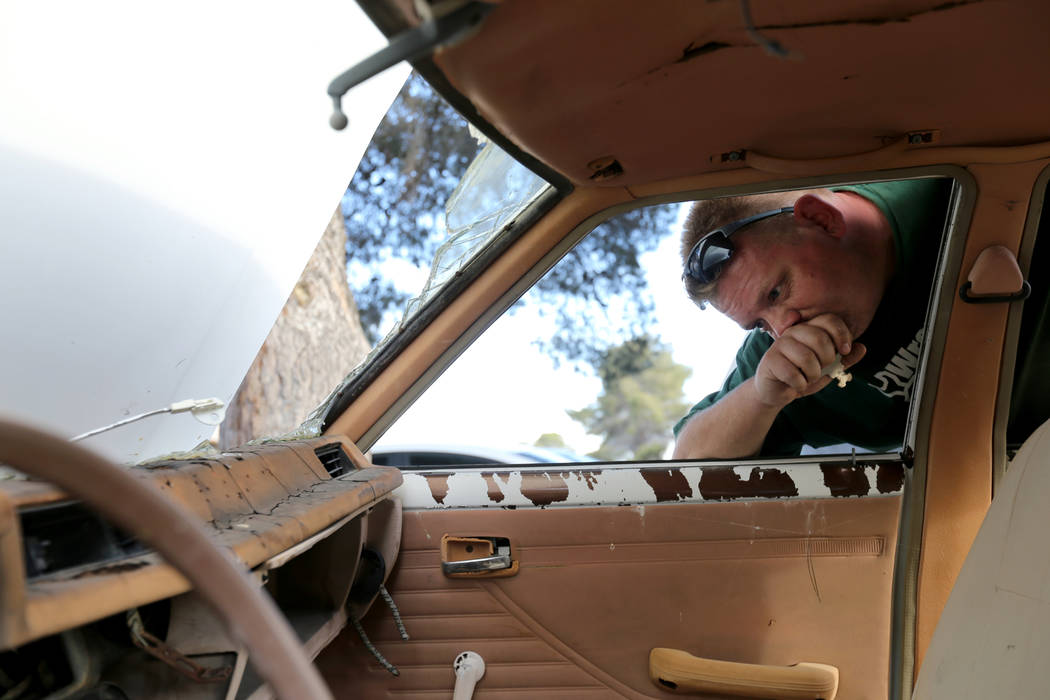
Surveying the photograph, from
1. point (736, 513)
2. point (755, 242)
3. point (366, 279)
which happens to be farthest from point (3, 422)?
point (366, 279)

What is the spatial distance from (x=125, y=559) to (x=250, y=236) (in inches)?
61.4

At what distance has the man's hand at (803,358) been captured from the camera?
1945mm

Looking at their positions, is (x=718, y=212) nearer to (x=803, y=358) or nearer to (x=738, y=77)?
(x=803, y=358)

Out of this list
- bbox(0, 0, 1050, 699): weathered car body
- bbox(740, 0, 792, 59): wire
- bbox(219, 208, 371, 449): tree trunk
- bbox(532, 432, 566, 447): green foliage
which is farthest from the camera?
bbox(219, 208, 371, 449): tree trunk

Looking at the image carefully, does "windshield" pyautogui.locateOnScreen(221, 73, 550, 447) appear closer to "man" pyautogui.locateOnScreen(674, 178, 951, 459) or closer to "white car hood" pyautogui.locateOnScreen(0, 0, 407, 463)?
"white car hood" pyautogui.locateOnScreen(0, 0, 407, 463)

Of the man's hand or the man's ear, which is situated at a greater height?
the man's ear

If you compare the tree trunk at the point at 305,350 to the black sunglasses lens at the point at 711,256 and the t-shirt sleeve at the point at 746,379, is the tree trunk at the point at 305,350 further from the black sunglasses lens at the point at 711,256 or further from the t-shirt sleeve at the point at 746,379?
the black sunglasses lens at the point at 711,256

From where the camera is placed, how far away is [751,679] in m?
1.86

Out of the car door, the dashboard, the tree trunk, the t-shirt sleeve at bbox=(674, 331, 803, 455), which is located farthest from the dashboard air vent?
the tree trunk

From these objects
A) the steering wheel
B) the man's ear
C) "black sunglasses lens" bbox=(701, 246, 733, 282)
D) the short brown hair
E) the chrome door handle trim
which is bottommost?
the steering wheel

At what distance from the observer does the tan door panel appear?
6.27 feet

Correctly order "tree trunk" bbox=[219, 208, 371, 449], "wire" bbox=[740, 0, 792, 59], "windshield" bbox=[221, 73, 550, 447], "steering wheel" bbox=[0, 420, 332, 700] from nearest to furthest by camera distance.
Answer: "steering wheel" bbox=[0, 420, 332, 700]
"wire" bbox=[740, 0, 792, 59]
"windshield" bbox=[221, 73, 550, 447]
"tree trunk" bbox=[219, 208, 371, 449]

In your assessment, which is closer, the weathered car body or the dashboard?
the dashboard

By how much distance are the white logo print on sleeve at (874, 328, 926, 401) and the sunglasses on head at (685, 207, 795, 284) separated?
44 cm
